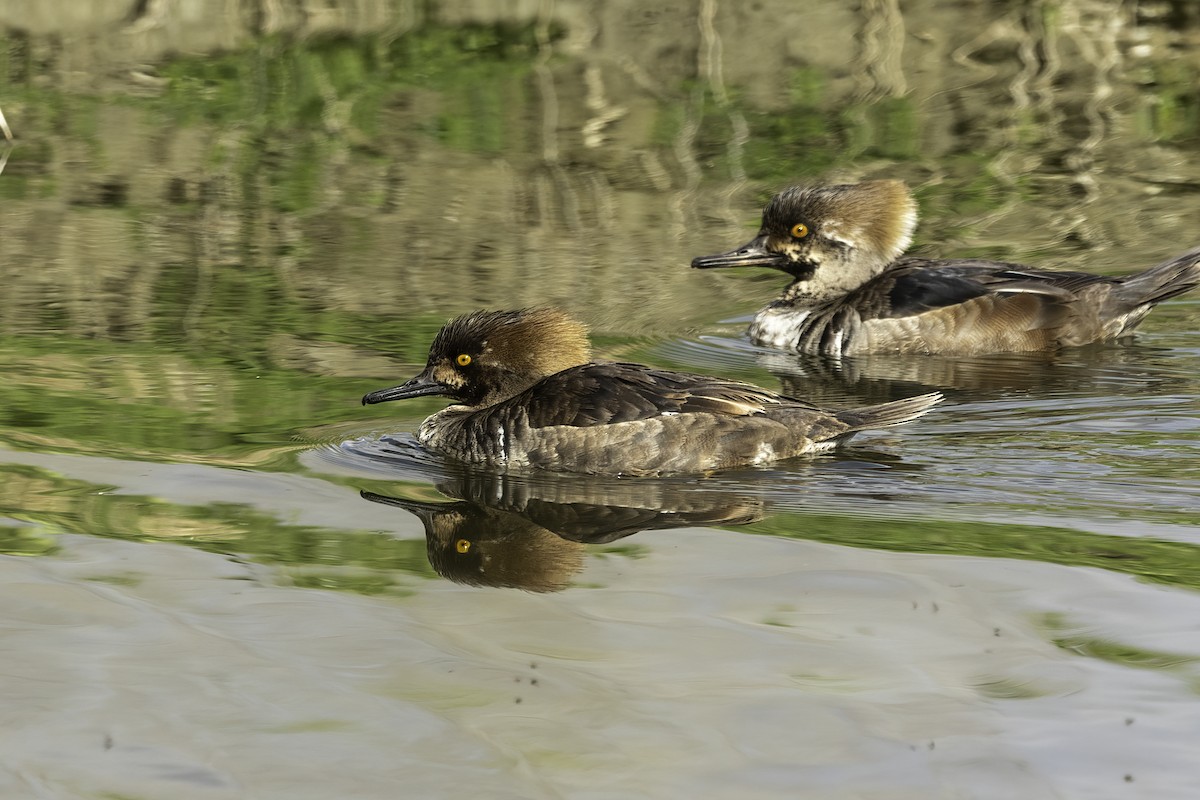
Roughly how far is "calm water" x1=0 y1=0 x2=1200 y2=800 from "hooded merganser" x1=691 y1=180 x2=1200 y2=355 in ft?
0.87

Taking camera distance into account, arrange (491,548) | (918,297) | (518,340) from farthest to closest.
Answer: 1. (918,297)
2. (518,340)
3. (491,548)

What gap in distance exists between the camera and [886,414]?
27.5ft

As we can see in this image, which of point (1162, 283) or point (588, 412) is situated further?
point (1162, 283)

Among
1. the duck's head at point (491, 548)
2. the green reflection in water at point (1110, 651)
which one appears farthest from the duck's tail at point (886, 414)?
the green reflection in water at point (1110, 651)

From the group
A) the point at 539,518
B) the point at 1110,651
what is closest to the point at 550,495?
the point at 539,518

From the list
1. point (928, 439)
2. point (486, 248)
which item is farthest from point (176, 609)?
point (486, 248)

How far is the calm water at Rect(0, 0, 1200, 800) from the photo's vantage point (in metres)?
5.09

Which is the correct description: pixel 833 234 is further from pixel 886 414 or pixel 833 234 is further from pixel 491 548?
pixel 491 548

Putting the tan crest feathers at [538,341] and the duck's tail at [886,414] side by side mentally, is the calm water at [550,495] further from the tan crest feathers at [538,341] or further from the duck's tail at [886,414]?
the tan crest feathers at [538,341]

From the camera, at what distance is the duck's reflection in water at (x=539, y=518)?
6.70 m

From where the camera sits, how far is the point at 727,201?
14531mm

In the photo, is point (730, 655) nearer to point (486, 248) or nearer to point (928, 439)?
point (928, 439)

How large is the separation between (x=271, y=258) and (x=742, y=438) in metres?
5.48

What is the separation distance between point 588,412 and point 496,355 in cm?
83
